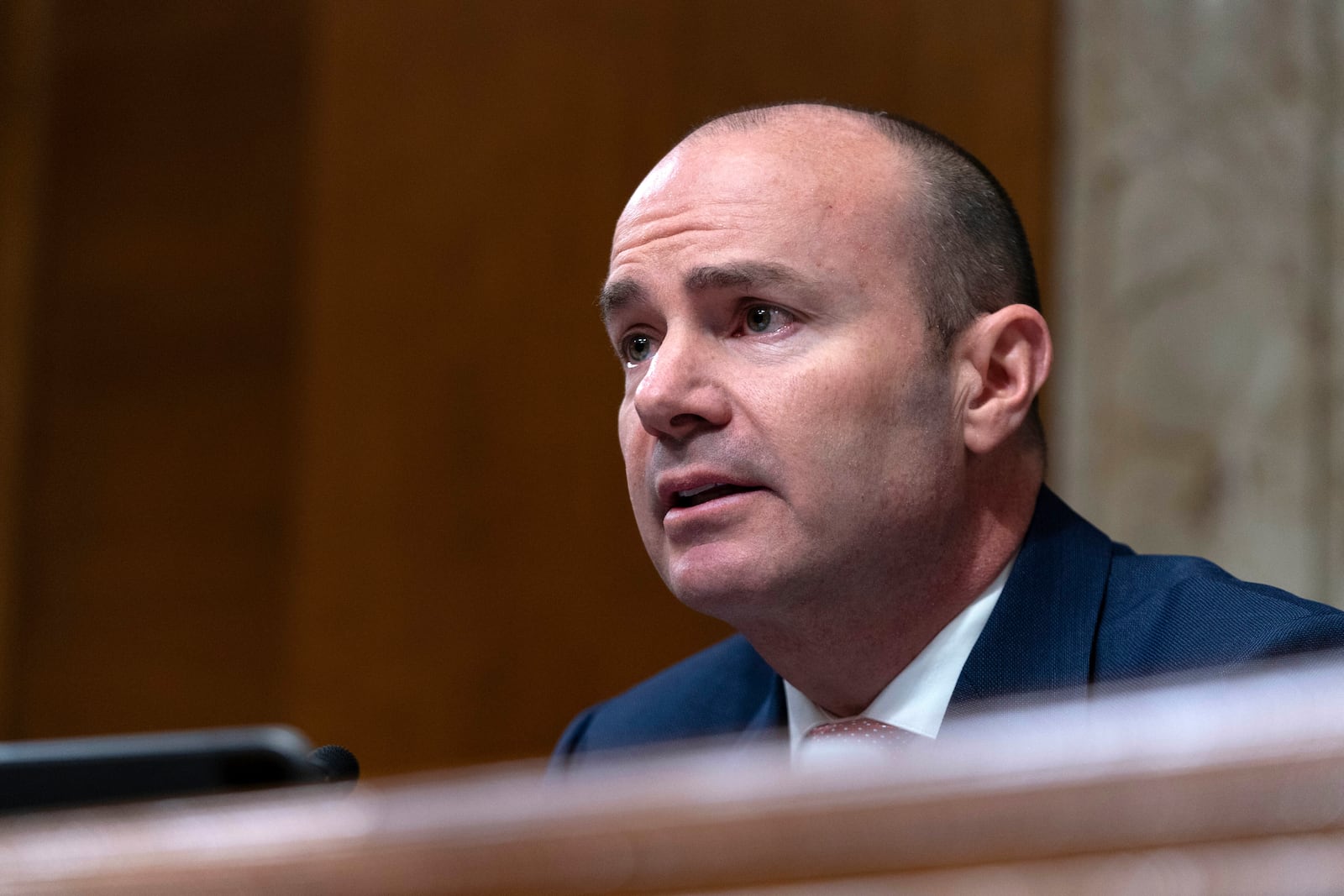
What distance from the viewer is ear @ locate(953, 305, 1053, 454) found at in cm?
156

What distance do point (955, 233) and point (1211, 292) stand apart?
1060mm

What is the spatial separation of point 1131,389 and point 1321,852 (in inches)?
88.6

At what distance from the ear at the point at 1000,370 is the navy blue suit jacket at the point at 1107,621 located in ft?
0.40

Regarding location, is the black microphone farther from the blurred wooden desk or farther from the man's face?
the blurred wooden desk

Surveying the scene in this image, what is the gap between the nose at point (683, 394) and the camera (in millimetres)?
1445

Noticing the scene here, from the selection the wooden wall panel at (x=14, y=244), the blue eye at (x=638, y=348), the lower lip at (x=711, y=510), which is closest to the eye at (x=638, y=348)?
the blue eye at (x=638, y=348)

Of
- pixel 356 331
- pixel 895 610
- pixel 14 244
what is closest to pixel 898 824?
pixel 895 610

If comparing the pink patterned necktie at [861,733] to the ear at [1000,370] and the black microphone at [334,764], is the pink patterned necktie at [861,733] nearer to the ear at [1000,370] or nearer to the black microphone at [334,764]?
the ear at [1000,370]

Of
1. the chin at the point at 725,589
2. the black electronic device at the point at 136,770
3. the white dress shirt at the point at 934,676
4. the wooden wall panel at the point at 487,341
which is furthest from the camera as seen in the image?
the wooden wall panel at the point at 487,341

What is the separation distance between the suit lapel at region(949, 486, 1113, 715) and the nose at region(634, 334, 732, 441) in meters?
0.36

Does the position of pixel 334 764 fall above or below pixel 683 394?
below

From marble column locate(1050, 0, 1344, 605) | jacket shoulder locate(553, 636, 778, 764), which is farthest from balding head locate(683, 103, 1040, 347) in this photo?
marble column locate(1050, 0, 1344, 605)

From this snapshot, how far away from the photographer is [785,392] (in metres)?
1.45

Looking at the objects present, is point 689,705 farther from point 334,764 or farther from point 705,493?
point 334,764
